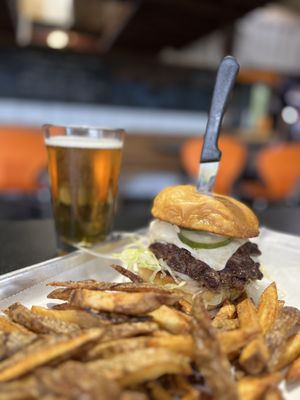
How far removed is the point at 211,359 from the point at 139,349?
0.15m

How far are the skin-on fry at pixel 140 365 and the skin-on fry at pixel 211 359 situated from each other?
0.14 feet

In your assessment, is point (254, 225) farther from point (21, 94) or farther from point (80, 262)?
point (21, 94)

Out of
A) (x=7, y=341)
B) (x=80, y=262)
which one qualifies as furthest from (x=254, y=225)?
(x=7, y=341)

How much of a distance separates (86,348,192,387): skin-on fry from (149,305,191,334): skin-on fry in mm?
130

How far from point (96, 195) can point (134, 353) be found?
1080 millimetres

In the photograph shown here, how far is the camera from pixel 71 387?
74cm

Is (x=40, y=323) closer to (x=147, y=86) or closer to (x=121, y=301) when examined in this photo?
(x=121, y=301)

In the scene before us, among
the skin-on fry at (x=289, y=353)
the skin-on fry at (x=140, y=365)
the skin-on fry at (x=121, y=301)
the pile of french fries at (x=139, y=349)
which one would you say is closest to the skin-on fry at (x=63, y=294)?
the pile of french fries at (x=139, y=349)

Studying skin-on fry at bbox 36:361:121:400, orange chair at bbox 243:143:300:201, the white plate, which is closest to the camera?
skin-on fry at bbox 36:361:121:400

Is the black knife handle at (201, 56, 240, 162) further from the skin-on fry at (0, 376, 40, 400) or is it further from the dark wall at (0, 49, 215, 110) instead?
the dark wall at (0, 49, 215, 110)

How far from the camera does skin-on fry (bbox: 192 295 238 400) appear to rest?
791 millimetres

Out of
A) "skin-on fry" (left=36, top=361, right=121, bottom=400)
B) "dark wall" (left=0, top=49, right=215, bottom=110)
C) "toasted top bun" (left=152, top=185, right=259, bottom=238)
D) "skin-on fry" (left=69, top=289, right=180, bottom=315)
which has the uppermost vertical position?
"dark wall" (left=0, top=49, right=215, bottom=110)

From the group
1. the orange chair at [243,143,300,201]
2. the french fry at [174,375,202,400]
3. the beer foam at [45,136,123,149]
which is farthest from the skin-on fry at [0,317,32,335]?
the orange chair at [243,143,300,201]

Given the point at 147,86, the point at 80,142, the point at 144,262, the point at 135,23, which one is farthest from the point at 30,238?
the point at 147,86
